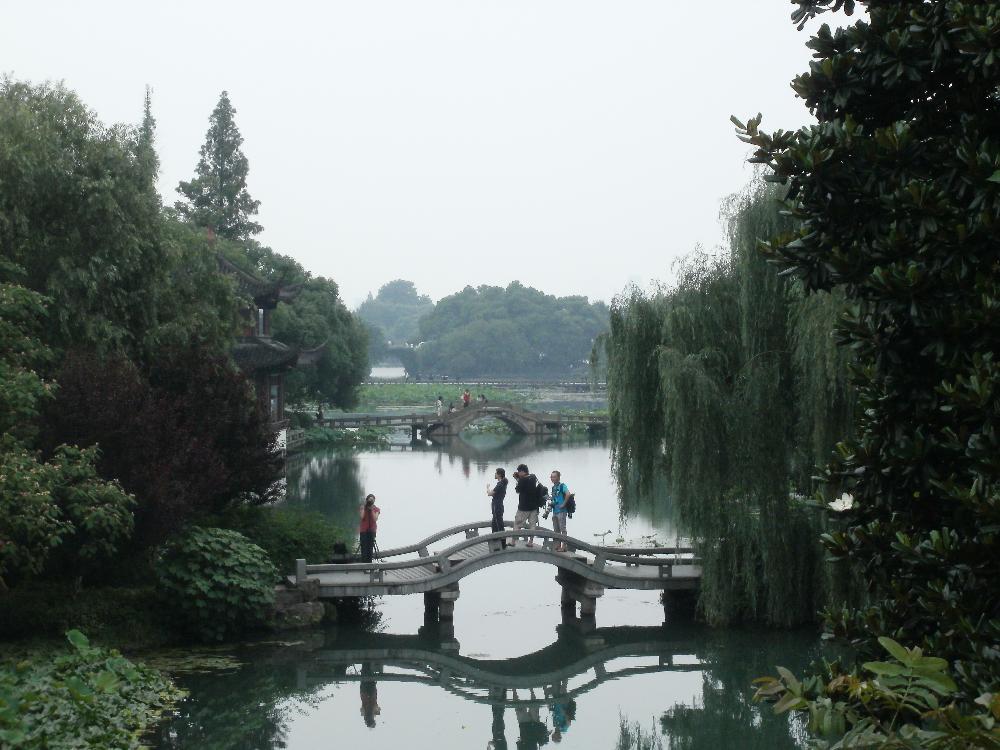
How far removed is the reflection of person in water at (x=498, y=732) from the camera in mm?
13117

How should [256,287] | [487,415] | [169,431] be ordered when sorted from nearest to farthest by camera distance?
1. [169,431]
2. [256,287]
3. [487,415]

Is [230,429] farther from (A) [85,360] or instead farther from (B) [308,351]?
(B) [308,351]

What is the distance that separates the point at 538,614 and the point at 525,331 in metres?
88.9

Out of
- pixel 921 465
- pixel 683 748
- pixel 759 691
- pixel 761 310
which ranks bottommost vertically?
pixel 683 748

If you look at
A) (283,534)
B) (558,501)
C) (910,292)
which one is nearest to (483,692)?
(283,534)

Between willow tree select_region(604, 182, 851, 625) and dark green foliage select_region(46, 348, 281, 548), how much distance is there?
6.31 metres

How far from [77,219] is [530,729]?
426 inches

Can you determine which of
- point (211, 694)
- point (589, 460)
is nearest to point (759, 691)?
point (211, 694)

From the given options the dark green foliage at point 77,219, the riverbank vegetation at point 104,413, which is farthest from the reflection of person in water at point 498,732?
the dark green foliage at point 77,219

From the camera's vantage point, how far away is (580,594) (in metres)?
19.1

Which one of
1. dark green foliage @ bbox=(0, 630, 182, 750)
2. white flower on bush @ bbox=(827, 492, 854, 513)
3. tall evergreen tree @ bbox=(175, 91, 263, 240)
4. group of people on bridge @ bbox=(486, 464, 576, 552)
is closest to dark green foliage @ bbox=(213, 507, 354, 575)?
group of people on bridge @ bbox=(486, 464, 576, 552)

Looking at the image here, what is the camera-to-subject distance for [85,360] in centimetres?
1631

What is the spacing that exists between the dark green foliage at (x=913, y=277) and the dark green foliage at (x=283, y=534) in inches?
510

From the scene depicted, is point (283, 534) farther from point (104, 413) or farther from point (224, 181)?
point (224, 181)
